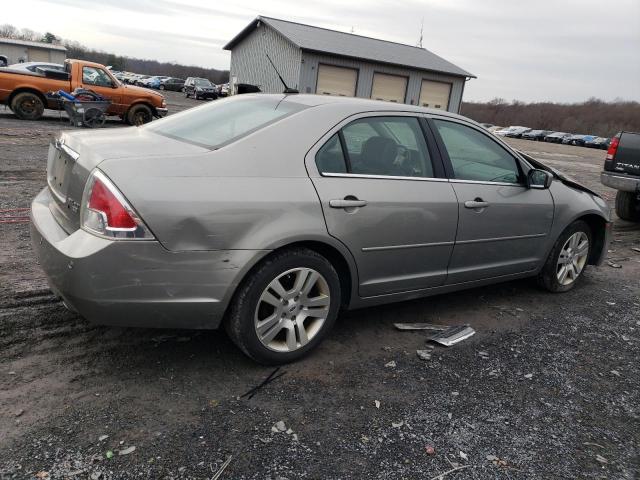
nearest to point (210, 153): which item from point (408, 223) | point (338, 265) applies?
point (338, 265)

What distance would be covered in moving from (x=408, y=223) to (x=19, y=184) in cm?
604

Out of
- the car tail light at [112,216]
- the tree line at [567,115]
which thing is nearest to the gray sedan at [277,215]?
the car tail light at [112,216]

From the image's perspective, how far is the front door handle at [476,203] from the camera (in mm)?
3906

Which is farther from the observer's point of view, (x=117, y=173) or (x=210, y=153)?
(x=210, y=153)

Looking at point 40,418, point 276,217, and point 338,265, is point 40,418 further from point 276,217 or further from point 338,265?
point 338,265

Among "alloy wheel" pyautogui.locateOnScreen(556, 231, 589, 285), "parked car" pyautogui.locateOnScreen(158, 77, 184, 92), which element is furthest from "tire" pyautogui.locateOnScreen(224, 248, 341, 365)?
"parked car" pyautogui.locateOnScreen(158, 77, 184, 92)

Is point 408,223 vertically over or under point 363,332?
over

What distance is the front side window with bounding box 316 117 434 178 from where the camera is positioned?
3367 millimetres

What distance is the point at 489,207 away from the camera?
406cm

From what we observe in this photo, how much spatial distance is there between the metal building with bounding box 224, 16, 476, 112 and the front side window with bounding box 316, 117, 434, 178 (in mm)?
22086

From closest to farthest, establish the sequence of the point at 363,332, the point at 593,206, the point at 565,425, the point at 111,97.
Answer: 1. the point at 565,425
2. the point at 363,332
3. the point at 593,206
4. the point at 111,97

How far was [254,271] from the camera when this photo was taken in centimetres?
299

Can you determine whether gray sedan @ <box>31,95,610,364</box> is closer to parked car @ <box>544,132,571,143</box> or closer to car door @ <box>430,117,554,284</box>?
car door @ <box>430,117,554,284</box>

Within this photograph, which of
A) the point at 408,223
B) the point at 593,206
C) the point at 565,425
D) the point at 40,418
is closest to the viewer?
the point at 40,418
